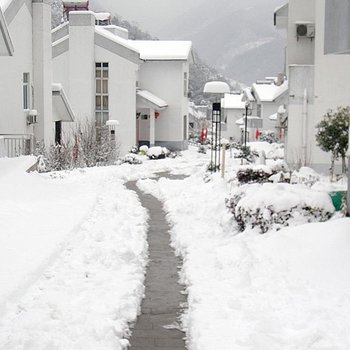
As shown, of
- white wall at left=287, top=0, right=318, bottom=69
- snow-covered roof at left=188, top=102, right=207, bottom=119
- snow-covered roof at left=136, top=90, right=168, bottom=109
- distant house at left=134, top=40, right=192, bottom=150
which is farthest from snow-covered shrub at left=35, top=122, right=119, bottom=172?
snow-covered roof at left=188, top=102, right=207, bottom=119

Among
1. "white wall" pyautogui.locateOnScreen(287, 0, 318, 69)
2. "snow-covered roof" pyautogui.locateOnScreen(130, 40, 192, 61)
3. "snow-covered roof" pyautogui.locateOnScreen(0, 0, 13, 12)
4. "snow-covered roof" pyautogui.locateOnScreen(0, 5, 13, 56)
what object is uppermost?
"snow-covered roof" pyautogui.locateOnScreen(130, 40, 192, 61)

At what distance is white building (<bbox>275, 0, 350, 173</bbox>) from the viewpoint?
61.4 feet

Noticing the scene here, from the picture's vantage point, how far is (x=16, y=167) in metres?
16.3

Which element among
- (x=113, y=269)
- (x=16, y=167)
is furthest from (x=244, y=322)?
(x=16, y=167)

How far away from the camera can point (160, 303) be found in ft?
24.6

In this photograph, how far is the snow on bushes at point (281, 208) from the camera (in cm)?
1002

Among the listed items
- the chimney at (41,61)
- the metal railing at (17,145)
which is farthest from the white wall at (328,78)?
the chimney at (41,61)

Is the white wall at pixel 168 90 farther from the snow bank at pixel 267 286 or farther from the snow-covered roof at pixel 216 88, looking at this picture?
the snow bank at pixel 267 286

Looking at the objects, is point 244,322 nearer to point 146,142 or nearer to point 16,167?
point 16,167

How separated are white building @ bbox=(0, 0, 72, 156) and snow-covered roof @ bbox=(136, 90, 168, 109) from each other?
10807mm

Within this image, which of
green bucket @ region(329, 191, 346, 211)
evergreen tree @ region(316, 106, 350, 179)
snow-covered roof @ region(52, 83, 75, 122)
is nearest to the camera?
green bucket @ region(329, 191, 346, 211)

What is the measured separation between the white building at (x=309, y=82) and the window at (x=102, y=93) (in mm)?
16913

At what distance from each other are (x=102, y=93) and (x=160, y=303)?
30908 mm

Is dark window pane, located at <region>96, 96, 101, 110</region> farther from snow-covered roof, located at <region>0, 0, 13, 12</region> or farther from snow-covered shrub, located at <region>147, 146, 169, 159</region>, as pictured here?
snow-covered roof, located at <region>0, 0, 13, 12</region>
